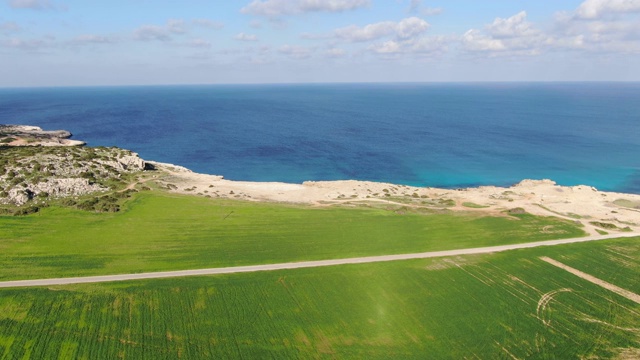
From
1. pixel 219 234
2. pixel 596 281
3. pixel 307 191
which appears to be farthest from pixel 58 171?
pixel 596 281

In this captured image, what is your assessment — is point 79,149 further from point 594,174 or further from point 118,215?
point 594,174

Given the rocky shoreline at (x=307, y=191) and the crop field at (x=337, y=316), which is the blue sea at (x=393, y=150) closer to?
the rocky shoreline at (x=307, y=191)

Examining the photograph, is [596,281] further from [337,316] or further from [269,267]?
[269,267]

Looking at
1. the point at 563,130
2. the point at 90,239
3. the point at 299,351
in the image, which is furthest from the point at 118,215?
the point at 563,130

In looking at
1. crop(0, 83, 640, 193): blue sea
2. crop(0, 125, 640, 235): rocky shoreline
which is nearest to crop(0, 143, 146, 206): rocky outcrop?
crop(0, 125, 640, 235): rocky shoreline

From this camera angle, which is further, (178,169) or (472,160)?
(472,160)

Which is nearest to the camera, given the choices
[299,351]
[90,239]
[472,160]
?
Answer: [299,351]

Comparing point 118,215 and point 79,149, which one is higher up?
point 79,149
